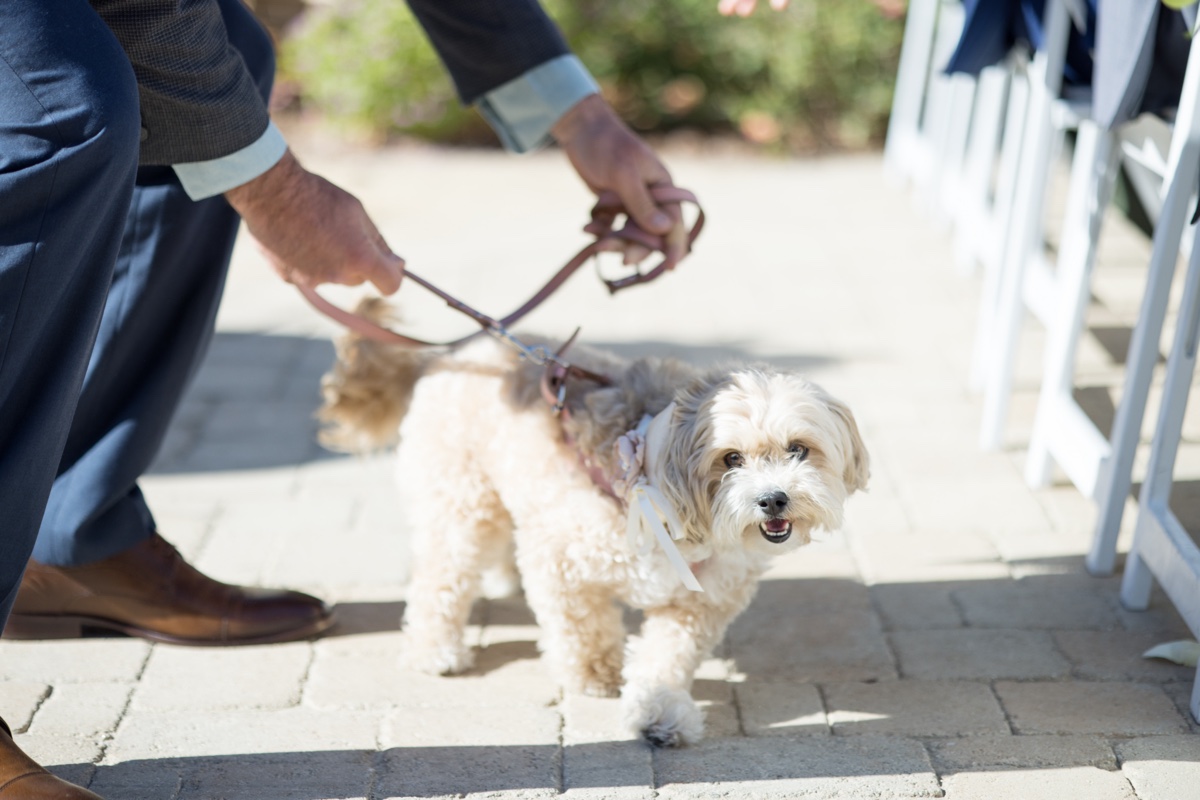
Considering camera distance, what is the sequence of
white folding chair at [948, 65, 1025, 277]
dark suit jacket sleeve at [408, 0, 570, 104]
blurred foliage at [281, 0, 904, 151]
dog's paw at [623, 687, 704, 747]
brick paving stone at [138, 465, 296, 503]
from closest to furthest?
1. dog's paw at [623, 687, 704, 747]
2. dark suit jacket sleeve at [408, 0, 570, 104]
3. brick paving stone at [138, 465, 296, 503]
4. white folding chair at [948, 65, 1025, 277]
5. blurred foliage at [281, 0, 904, 151]

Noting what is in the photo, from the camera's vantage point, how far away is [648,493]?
2260 millimetres

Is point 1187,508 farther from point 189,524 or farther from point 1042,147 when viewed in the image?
point 189,524

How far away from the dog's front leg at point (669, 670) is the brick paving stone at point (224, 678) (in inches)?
29.3

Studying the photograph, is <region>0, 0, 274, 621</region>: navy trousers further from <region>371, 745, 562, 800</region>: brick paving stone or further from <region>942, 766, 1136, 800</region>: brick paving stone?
<region>942, 766, 1136, 800</region>: brick paving stone

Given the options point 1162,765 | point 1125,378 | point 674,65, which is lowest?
point 674,65

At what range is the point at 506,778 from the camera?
7.55 feet

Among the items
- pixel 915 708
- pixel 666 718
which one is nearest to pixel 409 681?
pixel 666 718

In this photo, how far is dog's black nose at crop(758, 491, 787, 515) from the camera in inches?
86.6

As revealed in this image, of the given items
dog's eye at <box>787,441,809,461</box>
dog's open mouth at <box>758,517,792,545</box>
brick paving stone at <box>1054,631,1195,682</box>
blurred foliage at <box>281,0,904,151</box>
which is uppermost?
dog's eye at <box>787,441,809,461</box>

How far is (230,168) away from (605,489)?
0.97 m

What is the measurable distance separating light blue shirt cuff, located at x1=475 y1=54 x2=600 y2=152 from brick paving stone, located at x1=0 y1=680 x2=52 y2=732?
5.51 ft

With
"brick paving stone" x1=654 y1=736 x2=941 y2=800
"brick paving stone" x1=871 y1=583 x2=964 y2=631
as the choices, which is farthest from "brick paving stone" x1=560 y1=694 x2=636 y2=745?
"brick paving stone" x1=871 y1=583 x2=964 y2=631

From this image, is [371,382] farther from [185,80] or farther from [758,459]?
[758,459]

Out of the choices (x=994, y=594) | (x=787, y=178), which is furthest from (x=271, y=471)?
(x=787, y=178)
